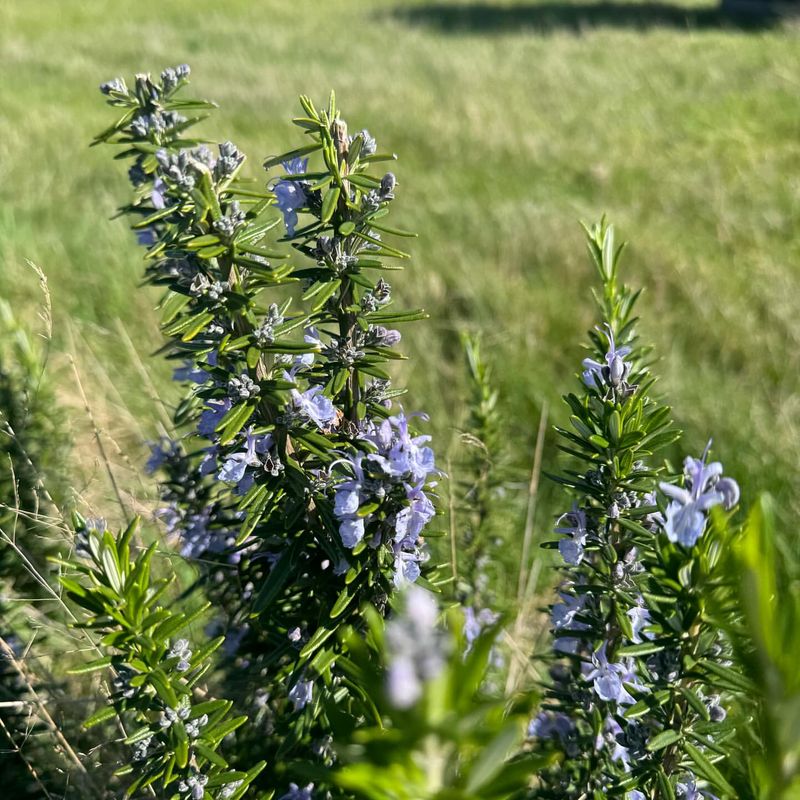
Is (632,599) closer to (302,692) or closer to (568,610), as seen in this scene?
(568,610)

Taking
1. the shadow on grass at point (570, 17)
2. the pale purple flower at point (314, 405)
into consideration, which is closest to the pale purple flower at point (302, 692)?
the pale purple flower at point (314, 405)

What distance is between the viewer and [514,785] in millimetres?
496

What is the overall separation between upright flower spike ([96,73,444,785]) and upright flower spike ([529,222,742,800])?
0.88ft

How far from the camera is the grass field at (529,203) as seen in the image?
3039mm

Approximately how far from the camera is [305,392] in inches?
42.1

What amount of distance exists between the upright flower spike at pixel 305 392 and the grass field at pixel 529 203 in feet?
3.30

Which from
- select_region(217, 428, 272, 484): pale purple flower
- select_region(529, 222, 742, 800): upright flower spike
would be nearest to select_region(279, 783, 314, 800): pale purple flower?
select_region(529, 222, 742, 800): upright flower spike

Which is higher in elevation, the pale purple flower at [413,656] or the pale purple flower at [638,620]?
the pale purple flower at [413,656]

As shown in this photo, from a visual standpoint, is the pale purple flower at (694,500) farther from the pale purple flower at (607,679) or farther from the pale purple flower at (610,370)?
the pale purple flower at (607,679)

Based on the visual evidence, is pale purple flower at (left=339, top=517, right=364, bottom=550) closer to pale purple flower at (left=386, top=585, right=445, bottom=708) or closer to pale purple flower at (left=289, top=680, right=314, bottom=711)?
pale purple flower at (left=289, top=680, right=314, bottom=711)

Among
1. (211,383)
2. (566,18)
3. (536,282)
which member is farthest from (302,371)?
(566,18)

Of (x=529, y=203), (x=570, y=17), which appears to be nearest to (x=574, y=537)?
(x=529, y=203)

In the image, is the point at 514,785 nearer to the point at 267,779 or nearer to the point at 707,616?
the point at 707,616

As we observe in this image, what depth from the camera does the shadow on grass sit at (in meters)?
12.1
